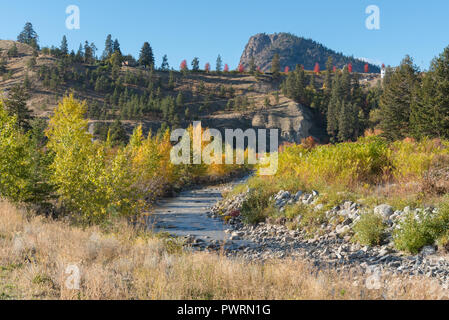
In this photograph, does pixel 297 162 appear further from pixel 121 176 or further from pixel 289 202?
pixel 121 176

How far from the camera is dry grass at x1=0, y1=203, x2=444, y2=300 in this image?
339 centimetres

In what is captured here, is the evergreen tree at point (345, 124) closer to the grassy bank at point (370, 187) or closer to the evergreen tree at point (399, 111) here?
the evergreen tree at point (399, 111)

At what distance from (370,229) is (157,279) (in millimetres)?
5150

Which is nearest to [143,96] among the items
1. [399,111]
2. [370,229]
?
[399,111]

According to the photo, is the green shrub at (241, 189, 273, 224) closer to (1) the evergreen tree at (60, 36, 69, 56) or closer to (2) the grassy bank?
(2) the grassy bank

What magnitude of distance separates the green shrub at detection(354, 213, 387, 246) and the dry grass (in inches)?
109

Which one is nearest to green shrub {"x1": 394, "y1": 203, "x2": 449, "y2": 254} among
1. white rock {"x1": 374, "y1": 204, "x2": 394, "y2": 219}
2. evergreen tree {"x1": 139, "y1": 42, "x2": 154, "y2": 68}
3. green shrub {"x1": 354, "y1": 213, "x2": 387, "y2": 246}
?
green shrub {"x1": 354, "y1": 213, "x2": 387, "y2": 246}

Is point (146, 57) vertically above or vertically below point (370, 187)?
above

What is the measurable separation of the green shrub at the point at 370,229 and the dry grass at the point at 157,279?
2781 mm

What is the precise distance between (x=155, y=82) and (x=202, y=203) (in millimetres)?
67266

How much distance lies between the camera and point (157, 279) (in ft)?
12.2

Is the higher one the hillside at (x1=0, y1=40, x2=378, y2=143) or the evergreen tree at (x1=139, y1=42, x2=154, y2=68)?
the evergreen tree at (x1=139, y1=42, x2=154, y2=68)

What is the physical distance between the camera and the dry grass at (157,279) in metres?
3.39

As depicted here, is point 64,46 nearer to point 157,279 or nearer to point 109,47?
point 109,47
